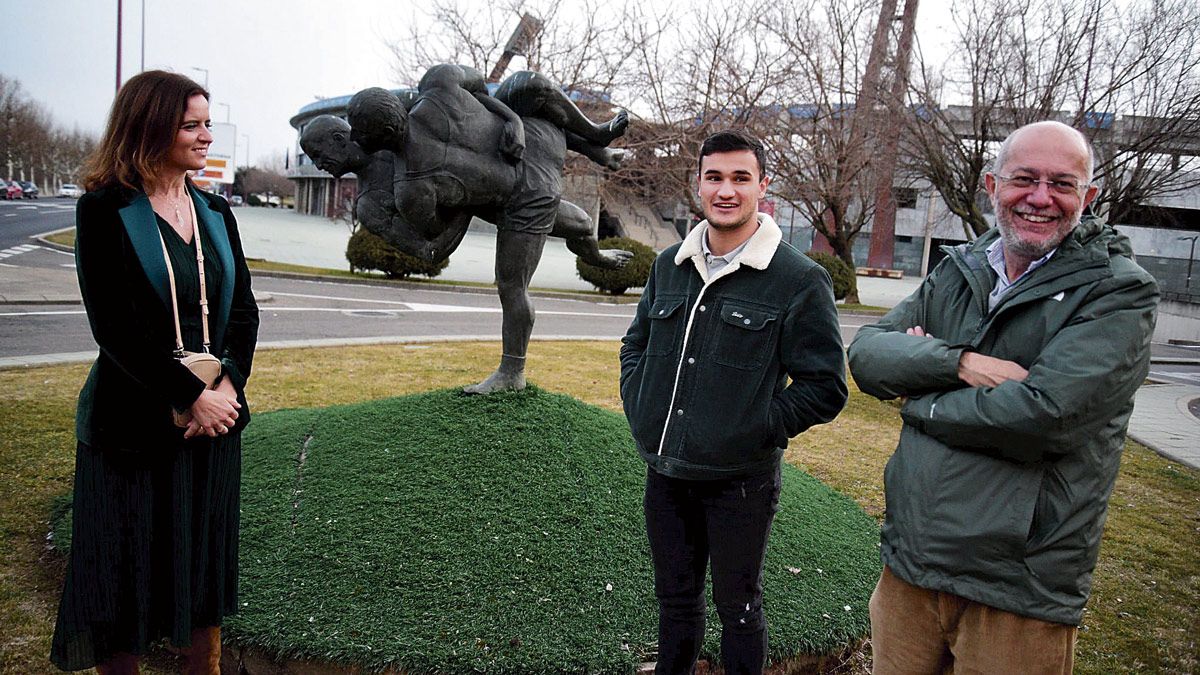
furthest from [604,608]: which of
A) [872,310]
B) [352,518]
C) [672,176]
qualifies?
[872,310]

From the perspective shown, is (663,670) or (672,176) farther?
(672,176)

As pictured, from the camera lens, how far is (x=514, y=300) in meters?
4.78

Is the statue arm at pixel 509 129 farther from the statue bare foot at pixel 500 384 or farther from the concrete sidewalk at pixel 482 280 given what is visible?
the concrete sidewalk at pixel 482 280

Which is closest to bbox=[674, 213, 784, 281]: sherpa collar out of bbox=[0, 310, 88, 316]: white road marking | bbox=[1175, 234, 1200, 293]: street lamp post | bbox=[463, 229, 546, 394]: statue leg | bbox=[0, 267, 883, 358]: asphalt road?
bbox=[463, 229, 546, 394]: statue leg

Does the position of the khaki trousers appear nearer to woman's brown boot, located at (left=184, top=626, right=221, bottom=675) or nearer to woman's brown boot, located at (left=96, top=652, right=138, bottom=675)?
woman's brown boot, located at (left=184, top=626, right=221, bottom=675)

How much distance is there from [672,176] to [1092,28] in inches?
366

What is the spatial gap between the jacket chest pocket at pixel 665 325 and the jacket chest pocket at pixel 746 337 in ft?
0.51

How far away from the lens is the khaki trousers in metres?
1.85

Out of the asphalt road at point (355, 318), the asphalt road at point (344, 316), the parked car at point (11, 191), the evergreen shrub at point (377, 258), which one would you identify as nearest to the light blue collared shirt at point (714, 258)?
the asphalt road at point (344, 316)

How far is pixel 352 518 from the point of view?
3.69m

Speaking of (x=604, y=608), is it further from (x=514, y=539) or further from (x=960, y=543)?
(x=960, y=543)

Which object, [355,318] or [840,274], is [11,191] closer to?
[355,318]

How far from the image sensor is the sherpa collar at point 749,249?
2352 millimetres

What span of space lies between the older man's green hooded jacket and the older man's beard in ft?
0.08
